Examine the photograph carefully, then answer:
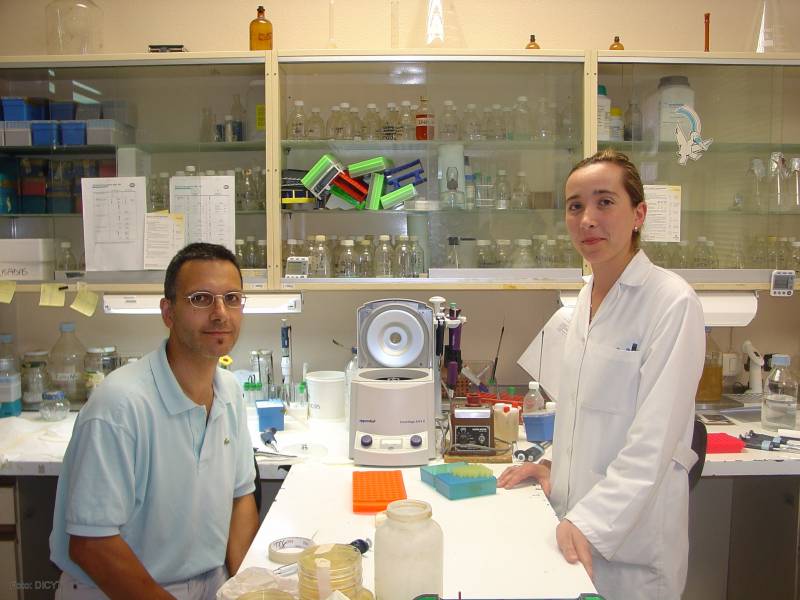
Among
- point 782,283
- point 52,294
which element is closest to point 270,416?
point 52,294

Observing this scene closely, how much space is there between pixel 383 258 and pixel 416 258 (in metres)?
0.14

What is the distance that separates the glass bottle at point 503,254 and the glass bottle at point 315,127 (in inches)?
33.6

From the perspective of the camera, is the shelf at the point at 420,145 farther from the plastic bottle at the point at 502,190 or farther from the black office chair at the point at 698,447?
the black office chair at the point at 698,447

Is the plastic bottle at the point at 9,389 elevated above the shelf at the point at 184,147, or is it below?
below

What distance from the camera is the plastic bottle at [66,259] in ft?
9.15

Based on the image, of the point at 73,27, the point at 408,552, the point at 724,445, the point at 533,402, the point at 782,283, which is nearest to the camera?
the point at 408,552

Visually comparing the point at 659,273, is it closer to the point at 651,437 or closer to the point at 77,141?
the point at 651,437

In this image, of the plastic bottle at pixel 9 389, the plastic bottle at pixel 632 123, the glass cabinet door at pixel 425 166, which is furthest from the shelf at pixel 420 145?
the plastic bottle at pixel 9 389

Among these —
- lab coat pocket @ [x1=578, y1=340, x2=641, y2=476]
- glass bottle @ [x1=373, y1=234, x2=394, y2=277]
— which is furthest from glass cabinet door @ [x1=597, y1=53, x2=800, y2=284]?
lab coat pocket @ [x1=578, y1=340, x2=641, y2=476]

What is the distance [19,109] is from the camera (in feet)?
9.17

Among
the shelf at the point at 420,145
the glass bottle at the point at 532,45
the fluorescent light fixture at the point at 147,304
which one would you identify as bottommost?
the fluorescent light fixture at the point at 147,304

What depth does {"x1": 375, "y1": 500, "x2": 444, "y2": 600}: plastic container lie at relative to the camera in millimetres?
1196

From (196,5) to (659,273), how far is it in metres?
2.40

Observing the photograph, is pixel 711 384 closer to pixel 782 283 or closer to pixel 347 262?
pixel 782 283
